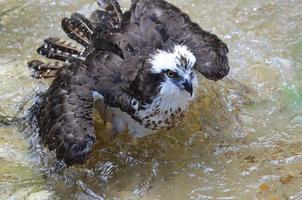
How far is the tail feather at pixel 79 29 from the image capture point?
767 centimetres

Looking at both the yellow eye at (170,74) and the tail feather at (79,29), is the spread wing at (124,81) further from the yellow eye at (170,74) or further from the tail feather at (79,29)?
the tail feather at (79,29)

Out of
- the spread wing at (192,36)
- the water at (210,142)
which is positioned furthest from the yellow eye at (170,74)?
the water at (210,142)

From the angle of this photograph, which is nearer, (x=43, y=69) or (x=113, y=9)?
(x=43, y=69)

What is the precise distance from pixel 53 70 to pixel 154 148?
4.53ft

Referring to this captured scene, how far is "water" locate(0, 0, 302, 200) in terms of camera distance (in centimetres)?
655

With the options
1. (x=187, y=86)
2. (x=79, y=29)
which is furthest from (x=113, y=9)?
(x=187, y=86)

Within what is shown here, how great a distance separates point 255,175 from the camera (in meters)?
6.48

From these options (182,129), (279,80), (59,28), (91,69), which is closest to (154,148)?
(182,129)

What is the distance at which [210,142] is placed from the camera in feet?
23.7

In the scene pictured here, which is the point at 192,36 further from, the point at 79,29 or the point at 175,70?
the point at 79,29

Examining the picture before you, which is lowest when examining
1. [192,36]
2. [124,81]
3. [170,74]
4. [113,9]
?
[124,81]

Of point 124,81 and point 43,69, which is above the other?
point 124,81

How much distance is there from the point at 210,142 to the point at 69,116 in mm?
1542

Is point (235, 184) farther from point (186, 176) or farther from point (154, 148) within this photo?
point (154, 148)
